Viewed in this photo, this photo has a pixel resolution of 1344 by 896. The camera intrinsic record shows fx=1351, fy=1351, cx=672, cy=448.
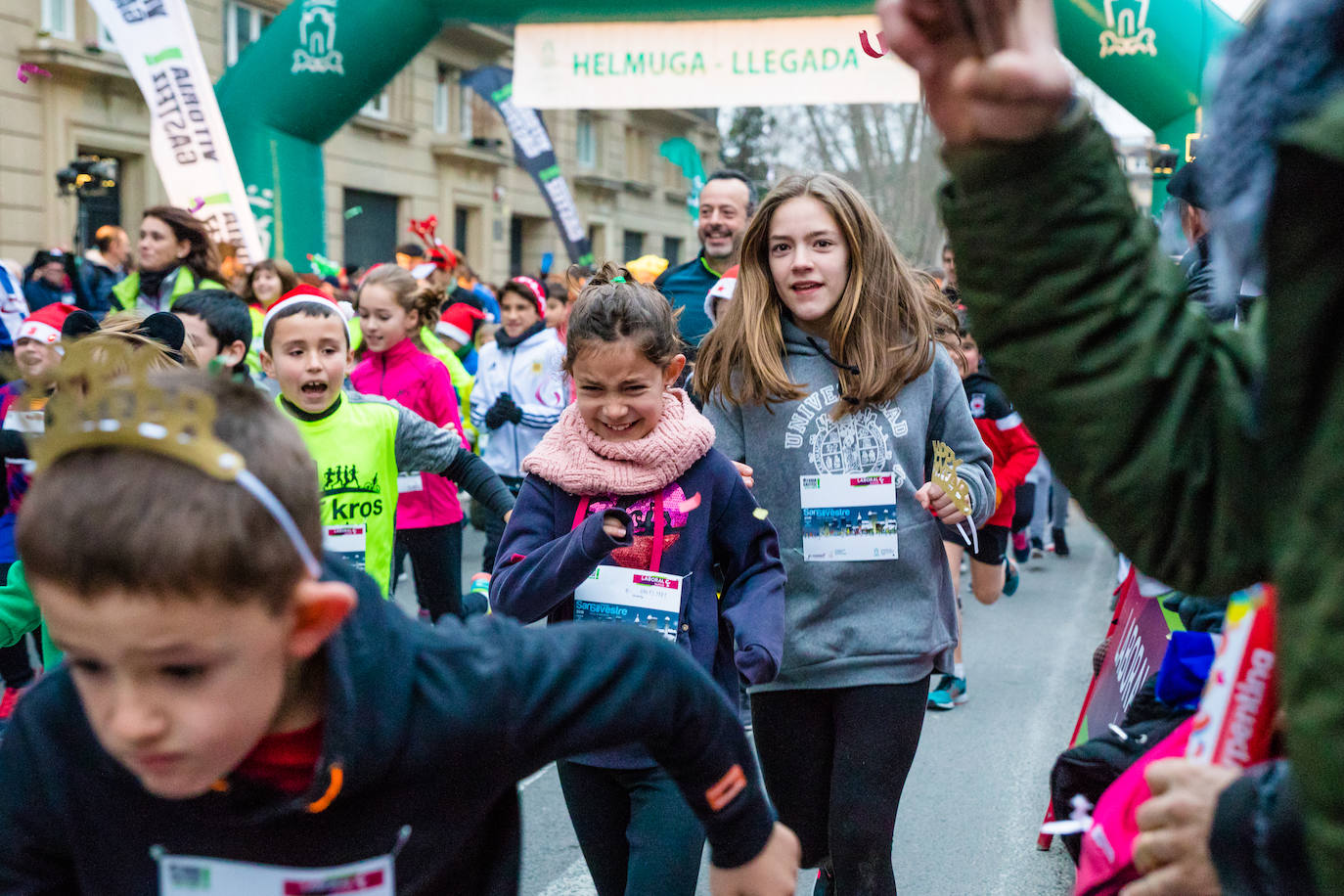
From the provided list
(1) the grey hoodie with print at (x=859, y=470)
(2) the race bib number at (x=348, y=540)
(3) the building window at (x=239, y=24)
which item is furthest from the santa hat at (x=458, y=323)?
Result: (3) the building window at (x=239, y=24)

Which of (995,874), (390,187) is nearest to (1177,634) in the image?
(995,874)

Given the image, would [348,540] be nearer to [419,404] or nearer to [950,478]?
[950,478]

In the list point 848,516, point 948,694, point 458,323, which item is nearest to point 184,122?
point 458,323

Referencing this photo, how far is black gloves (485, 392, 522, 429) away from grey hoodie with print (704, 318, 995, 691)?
4740 mm

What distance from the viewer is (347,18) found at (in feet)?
35.1

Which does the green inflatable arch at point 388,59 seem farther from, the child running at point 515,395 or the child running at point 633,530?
the child running at point 633,530

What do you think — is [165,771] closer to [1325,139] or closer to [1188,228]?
[1325,139]

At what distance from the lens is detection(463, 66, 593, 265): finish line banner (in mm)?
16719

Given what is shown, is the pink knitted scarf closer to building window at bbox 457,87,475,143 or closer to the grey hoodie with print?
the grey hoodie with print

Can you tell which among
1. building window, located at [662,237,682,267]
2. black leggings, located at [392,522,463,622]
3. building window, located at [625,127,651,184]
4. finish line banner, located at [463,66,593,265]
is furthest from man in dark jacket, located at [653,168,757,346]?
building window, located at [662,237,682,267]

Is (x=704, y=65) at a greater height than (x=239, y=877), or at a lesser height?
greater

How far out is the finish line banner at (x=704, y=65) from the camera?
11039mm

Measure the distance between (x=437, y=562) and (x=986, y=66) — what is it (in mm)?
5702

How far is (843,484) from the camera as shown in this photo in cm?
326
